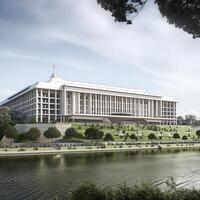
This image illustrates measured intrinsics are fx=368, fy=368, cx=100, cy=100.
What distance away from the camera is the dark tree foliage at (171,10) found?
17734 millimetres

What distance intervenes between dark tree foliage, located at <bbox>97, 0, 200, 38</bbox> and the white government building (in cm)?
12181

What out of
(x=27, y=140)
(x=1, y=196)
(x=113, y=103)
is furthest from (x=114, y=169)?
(x=113, y=103)

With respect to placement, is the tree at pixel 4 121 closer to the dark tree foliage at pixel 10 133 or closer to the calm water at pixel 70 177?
the dark tree foliage at pixel 10 133

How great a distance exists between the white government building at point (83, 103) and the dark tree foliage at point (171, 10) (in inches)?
4796

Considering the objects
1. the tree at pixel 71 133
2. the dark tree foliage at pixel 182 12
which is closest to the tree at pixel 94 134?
the tree at pixel 71 133

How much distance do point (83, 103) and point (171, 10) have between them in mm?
139986

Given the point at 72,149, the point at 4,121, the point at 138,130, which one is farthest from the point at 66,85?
the point at 72,149

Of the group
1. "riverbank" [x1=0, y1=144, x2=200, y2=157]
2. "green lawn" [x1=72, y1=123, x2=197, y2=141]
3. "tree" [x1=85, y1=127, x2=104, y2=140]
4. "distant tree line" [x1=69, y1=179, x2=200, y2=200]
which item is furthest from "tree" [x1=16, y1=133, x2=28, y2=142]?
"distant tree line" [x1=69, y1=179, x2=200, y2=200]

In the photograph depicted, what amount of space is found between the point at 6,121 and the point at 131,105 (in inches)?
2989

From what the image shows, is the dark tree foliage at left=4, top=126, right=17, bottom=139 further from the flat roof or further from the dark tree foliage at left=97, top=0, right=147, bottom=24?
the dark tree foliage at left=97, top=0, right=147, bottom=24

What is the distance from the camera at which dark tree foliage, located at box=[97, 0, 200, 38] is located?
17.7 meters

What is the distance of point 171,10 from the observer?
1778 cm

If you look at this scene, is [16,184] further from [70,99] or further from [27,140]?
[70,99]

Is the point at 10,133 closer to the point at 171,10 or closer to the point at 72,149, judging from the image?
the point at 72,149
